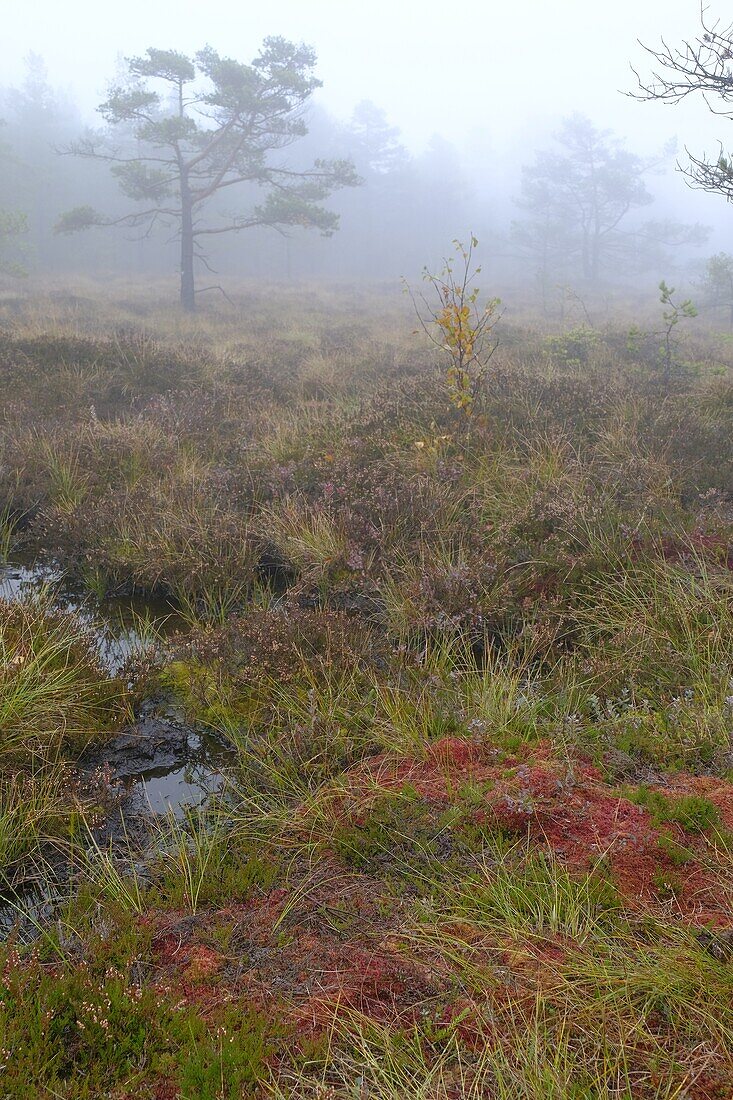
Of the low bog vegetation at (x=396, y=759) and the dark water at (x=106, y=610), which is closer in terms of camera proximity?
the low bog vegetation at (x=396, y=759)

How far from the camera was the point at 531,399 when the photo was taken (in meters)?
8.41

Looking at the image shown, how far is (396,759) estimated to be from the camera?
323 cm

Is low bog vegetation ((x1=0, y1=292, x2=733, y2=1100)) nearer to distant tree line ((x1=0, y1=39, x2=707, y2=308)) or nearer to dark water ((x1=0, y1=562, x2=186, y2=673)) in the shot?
dark water ((x1=0, y1=562, x2=186, y2=673))

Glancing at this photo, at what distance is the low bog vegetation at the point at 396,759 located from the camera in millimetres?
1825

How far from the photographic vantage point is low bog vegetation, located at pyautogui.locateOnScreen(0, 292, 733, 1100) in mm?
1825

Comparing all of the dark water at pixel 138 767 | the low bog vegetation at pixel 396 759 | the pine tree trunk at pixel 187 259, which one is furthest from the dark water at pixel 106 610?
the pine tree trunk at pixel 187 259

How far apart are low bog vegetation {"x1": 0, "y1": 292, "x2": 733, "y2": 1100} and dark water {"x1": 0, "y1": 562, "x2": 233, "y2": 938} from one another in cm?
10

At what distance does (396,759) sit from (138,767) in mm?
1398

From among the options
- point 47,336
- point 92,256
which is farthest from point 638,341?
point 92,256

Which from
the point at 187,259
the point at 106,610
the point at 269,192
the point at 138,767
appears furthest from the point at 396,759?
the point at 269,192

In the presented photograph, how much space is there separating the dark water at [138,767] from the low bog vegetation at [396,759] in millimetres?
97

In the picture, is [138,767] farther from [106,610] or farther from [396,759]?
[106,610]

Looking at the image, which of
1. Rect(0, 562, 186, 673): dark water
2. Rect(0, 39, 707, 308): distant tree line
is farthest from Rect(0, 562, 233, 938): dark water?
Rect(0, 39, 707, 308): distant tree line

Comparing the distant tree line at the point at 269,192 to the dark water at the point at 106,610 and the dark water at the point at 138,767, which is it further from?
the dark water at the point at 138,767
